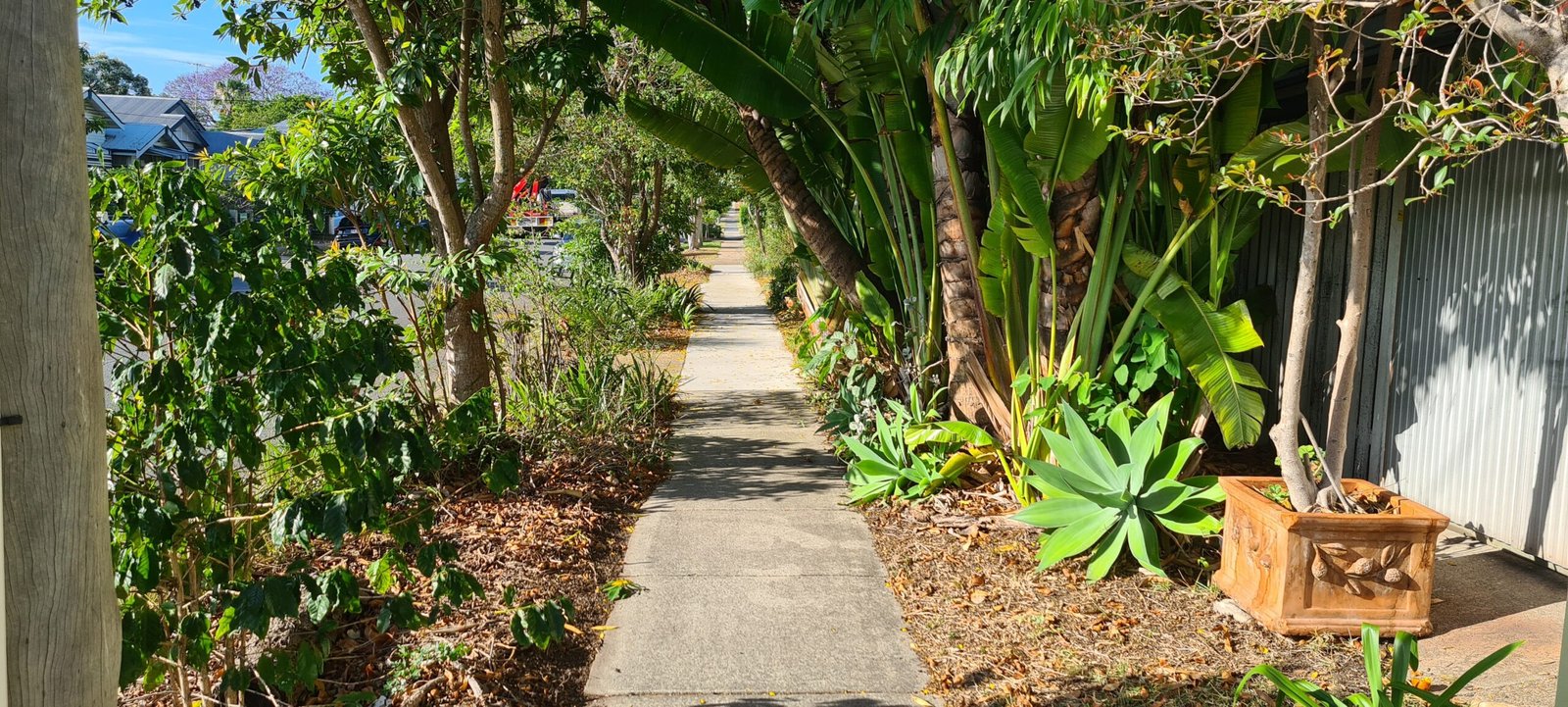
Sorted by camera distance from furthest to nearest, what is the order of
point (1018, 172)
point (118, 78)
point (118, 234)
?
point (118, 78) → point (1018, 172) → point (118, 234)

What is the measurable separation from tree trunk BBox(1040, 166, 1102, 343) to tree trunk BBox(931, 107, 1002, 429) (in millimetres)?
581

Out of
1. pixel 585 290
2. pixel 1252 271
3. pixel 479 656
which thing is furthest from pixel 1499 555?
pixel 585 290

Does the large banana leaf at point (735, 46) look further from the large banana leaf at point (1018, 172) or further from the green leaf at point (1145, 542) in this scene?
the green leaf at point (1145, 542)

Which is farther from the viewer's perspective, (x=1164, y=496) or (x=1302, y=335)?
(x=1164, y=496)

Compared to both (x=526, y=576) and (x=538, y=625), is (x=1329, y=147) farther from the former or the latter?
(x=526, y=576)

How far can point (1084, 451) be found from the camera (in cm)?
530

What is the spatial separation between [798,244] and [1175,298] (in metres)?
4.49

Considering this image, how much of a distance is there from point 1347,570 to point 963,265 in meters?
2.88

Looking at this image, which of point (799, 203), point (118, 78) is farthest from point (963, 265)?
point (118, 78)

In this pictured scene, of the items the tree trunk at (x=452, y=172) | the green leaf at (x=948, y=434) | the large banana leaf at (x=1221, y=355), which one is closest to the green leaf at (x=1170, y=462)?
the large banana leaf at (x=1221, y=355)

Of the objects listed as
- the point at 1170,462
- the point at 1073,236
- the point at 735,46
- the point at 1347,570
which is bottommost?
the point at 1347,570

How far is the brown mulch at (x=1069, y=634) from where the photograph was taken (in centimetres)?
418

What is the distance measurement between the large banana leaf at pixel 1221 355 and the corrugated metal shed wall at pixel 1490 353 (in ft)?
4.23

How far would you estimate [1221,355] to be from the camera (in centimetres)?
549
